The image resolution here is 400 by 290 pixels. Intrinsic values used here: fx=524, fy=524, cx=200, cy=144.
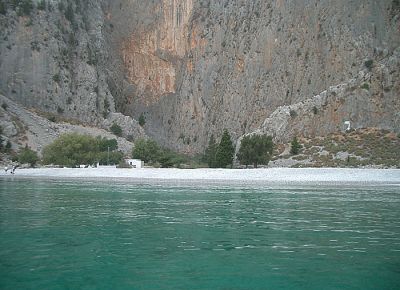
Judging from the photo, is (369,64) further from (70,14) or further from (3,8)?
(3,8)

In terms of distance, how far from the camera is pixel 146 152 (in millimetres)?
77250

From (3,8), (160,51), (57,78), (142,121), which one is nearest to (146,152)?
(142,121)

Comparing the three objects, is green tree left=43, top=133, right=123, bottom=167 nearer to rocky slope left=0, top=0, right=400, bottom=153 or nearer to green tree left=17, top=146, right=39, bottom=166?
green tree left=17, top=146, right=39, bottom=166

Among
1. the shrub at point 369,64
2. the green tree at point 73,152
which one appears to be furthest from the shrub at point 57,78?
the shrub at point 369,64

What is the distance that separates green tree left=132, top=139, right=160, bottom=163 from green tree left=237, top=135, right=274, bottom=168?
19.0 meters

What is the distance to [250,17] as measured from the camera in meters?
94.5

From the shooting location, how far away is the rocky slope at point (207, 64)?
71250 mm

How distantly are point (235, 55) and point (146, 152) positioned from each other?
29085 millimetres

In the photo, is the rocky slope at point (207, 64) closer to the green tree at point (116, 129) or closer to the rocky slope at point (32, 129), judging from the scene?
the green tree at point (116, 129)

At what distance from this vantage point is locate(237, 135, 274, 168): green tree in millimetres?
60812

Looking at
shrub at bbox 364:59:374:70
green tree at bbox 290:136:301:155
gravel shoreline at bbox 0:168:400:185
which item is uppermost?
shrub at bbox 364:59:374:70

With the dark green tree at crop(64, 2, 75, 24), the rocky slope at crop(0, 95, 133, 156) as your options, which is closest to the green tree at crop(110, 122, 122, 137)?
the rocky slope at crop(0, 95, 133, 156)

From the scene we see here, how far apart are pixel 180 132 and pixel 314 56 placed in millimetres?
31702

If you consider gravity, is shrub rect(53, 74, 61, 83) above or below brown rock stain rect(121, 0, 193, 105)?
below
